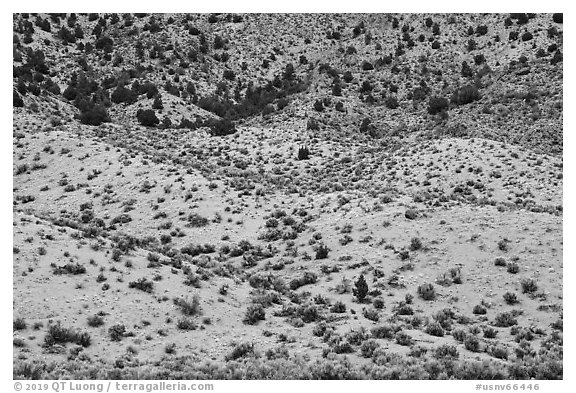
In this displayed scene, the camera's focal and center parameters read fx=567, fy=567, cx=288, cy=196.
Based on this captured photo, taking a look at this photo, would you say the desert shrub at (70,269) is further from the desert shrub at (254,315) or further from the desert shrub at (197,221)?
the desert shrub at (197,221)

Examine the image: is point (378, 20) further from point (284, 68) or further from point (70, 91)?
point (70, 91)

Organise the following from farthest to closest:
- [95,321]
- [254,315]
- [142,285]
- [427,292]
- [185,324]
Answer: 1. [427,292]
2. [142,285]
3. [254,315]
4. [185,324]
5. [95,321]

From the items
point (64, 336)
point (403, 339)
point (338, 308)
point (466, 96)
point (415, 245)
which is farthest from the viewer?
point (466, 96)

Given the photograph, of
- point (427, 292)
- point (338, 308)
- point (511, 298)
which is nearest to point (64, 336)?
point (338, 308)

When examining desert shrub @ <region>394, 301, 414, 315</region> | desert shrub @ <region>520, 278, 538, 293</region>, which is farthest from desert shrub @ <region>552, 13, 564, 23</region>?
desert shrub @ <region>394, 301, 414, 315</region>

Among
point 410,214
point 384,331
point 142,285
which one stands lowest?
point 384,331

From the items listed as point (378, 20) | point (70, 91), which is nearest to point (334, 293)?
point (70, 91)

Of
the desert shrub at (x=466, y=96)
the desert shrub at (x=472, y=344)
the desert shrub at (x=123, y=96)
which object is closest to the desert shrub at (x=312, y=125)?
the desert shrub at (x=466, y=96)

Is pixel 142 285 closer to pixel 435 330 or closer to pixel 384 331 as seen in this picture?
pixel 384 331

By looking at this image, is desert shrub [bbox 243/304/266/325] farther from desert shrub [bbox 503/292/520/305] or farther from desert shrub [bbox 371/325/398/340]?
desert shrub [bbox 503/292/520/305]
